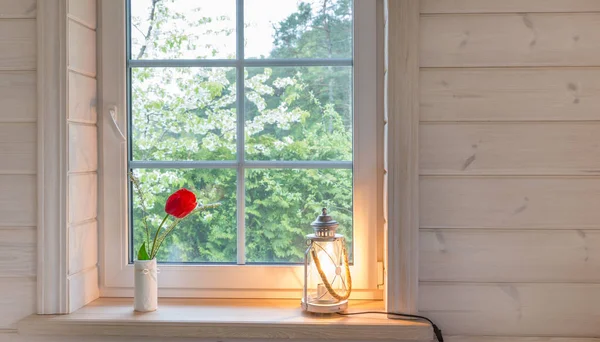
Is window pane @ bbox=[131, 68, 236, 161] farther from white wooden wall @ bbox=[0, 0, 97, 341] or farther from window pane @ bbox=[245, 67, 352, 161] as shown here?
white wooden wall @ bbox=[0, 0, 97, 341]

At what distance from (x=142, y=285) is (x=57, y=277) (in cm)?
22

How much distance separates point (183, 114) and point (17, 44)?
1.53ft

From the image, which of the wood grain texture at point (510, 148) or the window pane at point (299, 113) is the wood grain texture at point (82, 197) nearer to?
the window pane at point (299, 113)

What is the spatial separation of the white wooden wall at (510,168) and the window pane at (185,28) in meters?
0.57

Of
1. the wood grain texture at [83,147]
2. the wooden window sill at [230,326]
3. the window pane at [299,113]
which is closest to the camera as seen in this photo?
the wooden window sill at [230,326]

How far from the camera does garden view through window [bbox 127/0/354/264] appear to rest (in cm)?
174

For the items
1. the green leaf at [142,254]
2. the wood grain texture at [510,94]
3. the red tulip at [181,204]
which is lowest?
the green leaf at [142,254]

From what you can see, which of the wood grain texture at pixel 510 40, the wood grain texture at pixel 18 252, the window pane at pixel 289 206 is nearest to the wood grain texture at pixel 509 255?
the window pane at pixel 289 206

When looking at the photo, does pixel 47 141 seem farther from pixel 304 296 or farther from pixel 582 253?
pixel 582 253

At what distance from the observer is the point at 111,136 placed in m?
1.74

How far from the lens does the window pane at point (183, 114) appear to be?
5.75 feet

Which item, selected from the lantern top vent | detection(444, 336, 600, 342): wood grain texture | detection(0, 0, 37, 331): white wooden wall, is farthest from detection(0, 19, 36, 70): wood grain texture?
detection(444, 336, 600, 342): wood grain texture

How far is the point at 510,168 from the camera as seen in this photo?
1.54 metres

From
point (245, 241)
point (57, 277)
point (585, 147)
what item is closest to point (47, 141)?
point (57, 277)
